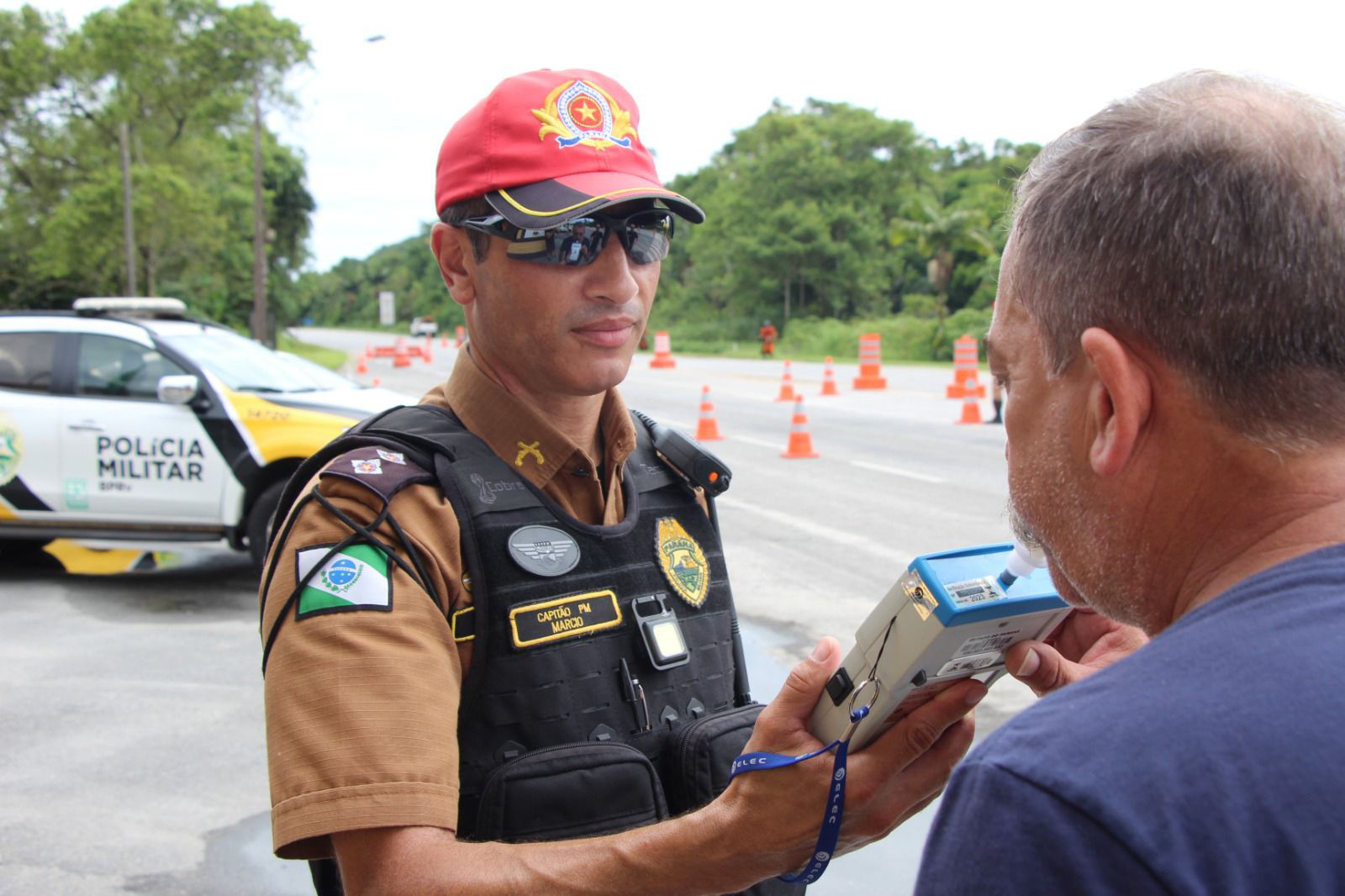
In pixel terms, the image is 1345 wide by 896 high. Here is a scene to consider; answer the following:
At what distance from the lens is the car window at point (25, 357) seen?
7.25 m

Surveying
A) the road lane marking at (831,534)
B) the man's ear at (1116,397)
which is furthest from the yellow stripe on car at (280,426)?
the man's ear at (1116,397)

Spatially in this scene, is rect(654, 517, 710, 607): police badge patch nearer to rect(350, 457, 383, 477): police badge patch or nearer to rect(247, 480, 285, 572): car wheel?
rect(350, 457, 383, 477): police badge patch

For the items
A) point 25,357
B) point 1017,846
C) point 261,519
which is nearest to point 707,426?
point 261,519

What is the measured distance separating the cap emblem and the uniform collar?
43cm

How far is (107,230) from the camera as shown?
25.4 m

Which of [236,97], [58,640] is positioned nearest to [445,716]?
[58,640]

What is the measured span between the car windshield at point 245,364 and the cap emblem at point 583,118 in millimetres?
5812

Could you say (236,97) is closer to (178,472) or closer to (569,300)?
(178,472)

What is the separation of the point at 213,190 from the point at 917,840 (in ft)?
99.7

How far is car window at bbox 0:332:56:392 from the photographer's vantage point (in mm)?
7254

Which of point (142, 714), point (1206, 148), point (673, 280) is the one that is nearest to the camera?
point (1206, 148)

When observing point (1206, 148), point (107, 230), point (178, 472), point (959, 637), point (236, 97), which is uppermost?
point (236, 97)

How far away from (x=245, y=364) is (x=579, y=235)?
20.3 ft

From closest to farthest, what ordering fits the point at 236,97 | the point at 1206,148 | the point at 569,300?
the point at 1206,148 → the point at 569,300 → the point at 236,97
